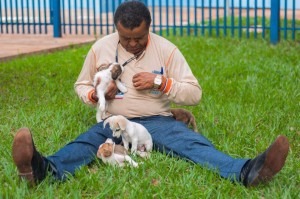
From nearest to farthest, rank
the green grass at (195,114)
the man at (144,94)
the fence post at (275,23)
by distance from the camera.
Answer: the green grass at (195,114)
the man at (144,94)
the fence post at (275,23)

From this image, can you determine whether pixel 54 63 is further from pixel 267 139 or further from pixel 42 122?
pixel 267 139

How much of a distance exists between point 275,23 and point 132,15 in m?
7.32

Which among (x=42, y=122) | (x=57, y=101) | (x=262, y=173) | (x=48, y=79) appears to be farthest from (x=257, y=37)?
(x=262, y=173)

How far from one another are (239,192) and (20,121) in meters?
2.42

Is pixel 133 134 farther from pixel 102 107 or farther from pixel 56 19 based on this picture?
pixel 56 19

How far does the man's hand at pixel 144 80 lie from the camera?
16.5 ft

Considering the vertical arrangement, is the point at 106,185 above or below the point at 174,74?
below

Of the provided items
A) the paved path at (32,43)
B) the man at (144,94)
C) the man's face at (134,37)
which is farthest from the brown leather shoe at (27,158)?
the paved path at (32,43)

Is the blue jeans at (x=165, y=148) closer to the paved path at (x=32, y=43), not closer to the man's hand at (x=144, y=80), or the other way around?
the man's hand at (x=144, y=80)

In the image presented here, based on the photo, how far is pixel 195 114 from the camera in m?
6.45

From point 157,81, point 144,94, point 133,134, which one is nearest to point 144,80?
point 157,81

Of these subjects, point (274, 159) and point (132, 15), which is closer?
point (274, 159)

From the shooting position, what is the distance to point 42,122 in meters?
6.05

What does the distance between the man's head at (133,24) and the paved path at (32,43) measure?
16.5ft
